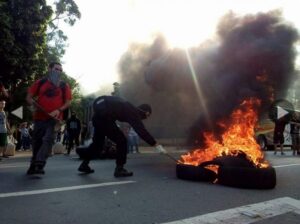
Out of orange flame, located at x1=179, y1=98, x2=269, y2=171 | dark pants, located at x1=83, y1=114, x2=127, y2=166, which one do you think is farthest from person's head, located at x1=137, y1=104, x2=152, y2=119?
orange flame, located at x1=179, y1=98, x2=269, y2=171

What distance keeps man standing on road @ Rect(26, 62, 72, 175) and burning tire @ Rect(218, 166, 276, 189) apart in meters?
2.90

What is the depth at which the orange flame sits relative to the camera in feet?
25.3

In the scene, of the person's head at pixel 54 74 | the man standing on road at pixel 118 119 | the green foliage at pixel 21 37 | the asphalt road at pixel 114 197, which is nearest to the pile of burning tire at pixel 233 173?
the asphalt road at pixel 114 197

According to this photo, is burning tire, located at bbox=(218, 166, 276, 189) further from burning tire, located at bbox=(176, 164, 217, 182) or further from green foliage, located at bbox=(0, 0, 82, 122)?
green foliage, located at bbox=(0, 0, 82, 122)

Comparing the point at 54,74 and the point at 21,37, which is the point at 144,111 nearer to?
the point at 54,74

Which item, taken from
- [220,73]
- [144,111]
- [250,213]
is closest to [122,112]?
[144,111]

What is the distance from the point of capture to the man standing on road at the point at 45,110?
7.68 m

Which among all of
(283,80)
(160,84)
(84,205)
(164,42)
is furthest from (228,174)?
(164,42)

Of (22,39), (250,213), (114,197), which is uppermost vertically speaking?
(22,39)

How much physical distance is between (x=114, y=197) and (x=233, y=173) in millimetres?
1966

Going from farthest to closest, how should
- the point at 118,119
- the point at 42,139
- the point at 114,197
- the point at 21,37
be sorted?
the point at 21,37 → the point at 118,119 → the point at 42,139 → the point at 114,197

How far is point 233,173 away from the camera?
697 centimetres

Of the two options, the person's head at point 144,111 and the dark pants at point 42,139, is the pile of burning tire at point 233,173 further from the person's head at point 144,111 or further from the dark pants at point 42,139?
the dark pants at point 42,139

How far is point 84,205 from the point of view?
5355 millimetres
